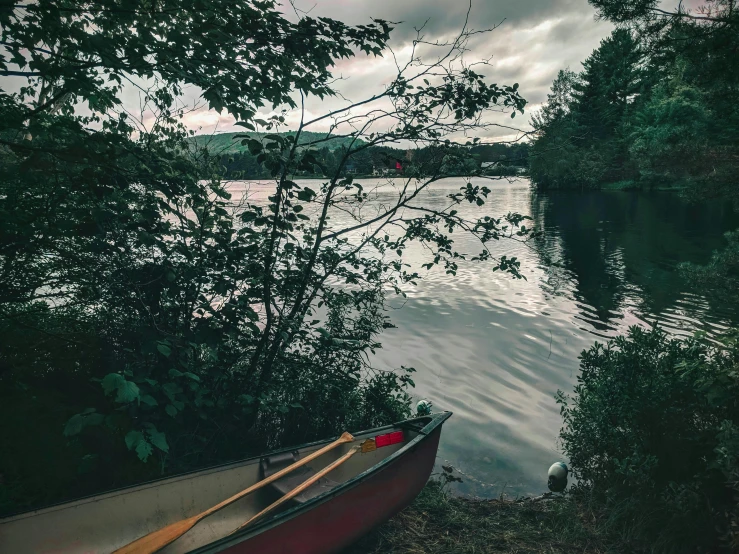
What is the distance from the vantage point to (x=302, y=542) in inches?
143

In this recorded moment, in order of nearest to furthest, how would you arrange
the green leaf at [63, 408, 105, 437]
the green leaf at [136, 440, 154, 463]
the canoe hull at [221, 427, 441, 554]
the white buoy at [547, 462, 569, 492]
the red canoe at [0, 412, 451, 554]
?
the green leaf at [63, 408, 105, 437]
the green leaf at [136, 440, 154, 463]
the red canoe at [0, 412, 451, 554]
the canoe hull at [221, 427, 441, 554]
the white buoy at [547, 462, 569, 492]

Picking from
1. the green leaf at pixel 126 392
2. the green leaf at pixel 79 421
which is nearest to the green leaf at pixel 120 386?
the green leaf at pixel 126 392

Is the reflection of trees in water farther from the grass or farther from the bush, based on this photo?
the grass

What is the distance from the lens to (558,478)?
5.82m

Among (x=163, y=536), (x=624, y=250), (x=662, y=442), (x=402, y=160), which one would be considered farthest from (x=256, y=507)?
Answer: (x=624, y=250)

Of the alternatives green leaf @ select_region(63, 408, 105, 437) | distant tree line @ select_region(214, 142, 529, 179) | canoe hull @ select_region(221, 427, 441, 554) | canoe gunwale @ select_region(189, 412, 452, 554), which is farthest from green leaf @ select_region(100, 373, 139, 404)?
distant tree line @ select_region(214, 142, 529, 179)

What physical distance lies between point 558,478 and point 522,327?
6706 mm

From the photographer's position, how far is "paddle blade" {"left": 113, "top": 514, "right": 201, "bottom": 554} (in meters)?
3.45

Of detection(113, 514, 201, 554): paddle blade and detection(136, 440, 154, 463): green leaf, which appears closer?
detection(136, 440, 154, 463): green leaf

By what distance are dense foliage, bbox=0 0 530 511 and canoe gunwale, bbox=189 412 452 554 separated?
2.53ft

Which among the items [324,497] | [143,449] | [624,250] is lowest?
[624,250]

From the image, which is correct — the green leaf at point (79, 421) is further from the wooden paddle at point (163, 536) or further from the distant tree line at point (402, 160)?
the distant tree line at point (402, 160)

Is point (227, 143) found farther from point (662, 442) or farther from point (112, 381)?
point (662, 442)

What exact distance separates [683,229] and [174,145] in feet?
96.9
